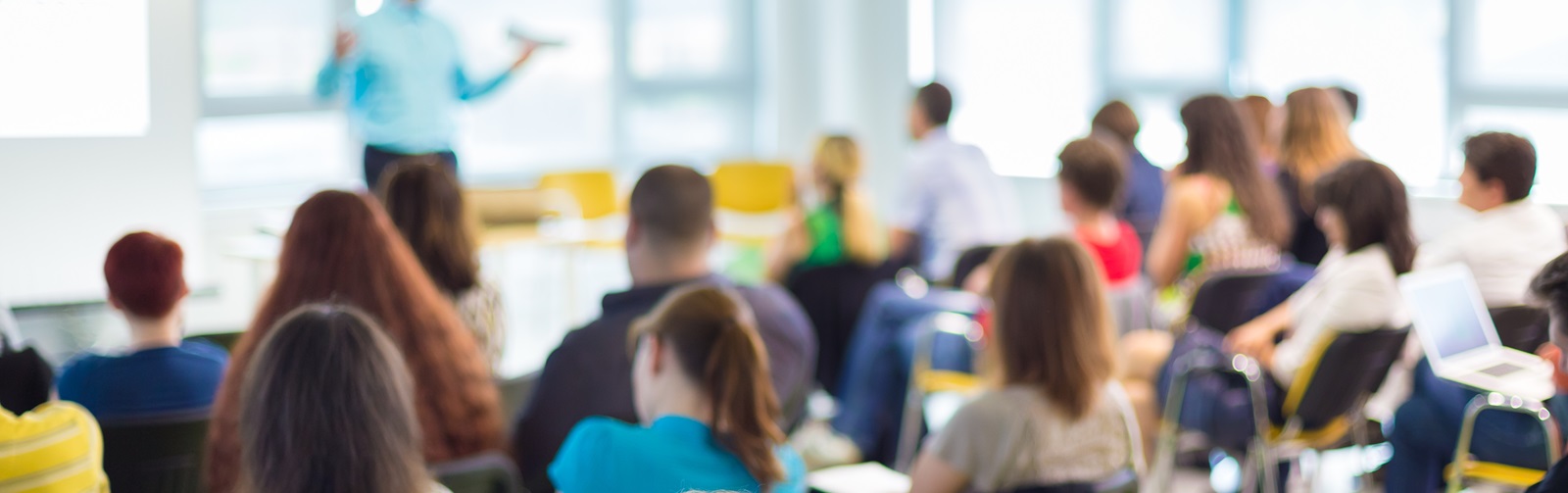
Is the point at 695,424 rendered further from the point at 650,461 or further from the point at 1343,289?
the point at 1343,289

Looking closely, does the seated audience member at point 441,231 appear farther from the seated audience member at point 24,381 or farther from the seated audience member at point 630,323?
the seated audience member at point 24,381

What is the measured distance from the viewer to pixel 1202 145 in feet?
16.8

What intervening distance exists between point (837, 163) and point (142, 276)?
8.98 feet

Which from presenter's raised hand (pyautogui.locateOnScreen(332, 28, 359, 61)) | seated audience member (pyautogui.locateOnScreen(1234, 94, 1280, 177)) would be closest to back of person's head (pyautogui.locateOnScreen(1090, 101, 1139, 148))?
seated audience member (pyautogui.locateOnScreen(1234, 94, 1280, 177))

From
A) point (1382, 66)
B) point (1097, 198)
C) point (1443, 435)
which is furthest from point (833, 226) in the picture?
point (1382, 66)

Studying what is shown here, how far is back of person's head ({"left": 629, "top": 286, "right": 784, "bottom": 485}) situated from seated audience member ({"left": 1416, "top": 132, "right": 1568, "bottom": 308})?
259 centimetres

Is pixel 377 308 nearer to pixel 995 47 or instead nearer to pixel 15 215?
pixel 15 215

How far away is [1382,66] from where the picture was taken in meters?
7.40

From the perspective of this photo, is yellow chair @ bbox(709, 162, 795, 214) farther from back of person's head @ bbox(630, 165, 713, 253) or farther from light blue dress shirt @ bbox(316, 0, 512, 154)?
back of person's head @ bbox(630, 165, 713, 253)

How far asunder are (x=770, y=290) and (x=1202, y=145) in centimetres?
245

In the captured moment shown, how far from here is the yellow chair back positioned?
779 cm

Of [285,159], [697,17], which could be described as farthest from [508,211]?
[697,17]

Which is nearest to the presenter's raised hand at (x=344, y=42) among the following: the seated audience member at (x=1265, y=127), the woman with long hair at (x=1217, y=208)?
the woman with long hair at (x=1217, y=208)

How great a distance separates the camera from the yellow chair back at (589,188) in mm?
7789
